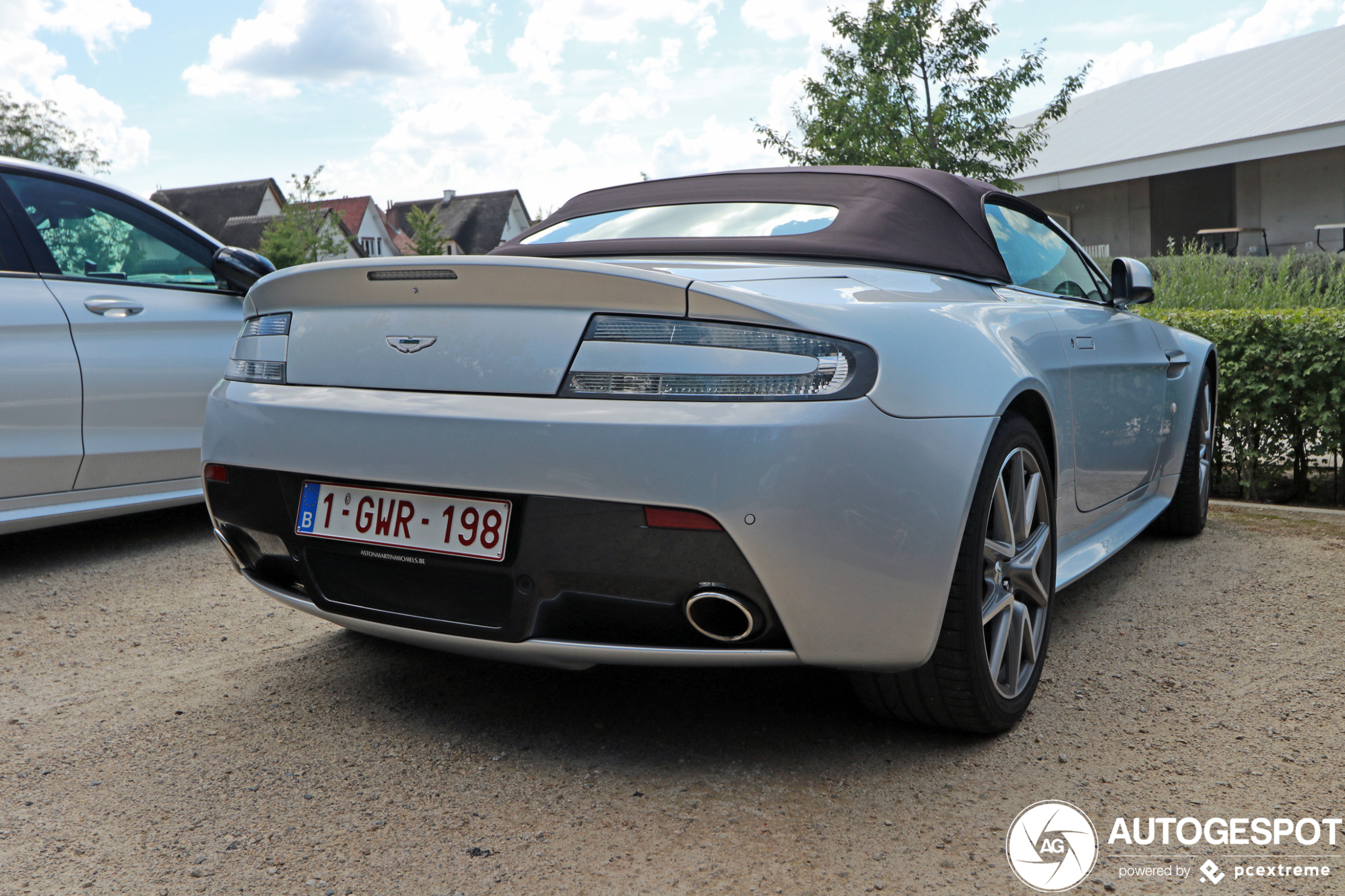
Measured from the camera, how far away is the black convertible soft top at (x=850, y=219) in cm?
279

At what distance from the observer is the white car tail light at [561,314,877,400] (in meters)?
1.98

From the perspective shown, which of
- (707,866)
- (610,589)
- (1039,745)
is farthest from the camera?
(1039,745)

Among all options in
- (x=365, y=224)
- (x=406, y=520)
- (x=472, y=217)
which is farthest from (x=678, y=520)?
(x=472, y=217)

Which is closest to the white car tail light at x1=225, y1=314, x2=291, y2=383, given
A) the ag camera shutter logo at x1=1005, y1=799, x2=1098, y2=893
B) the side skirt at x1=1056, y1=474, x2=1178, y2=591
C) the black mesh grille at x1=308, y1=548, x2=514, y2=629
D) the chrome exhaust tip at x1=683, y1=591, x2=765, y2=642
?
the black mesh grille at x1=308, y1=548, x2=514, y2=629

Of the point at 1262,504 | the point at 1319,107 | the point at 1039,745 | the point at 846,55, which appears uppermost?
the point at 846,55

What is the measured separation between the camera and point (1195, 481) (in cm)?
446

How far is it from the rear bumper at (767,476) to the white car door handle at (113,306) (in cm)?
244

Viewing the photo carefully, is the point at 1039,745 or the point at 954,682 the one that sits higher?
the point at 954,682

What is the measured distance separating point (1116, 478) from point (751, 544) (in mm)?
1928

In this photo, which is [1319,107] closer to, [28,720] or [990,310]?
[990,310]

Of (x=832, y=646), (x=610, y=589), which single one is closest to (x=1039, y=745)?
(x=832, y=646)

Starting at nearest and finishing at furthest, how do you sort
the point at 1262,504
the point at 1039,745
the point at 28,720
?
the point at 1039,745, the point at 28,720, the point at 1262,504

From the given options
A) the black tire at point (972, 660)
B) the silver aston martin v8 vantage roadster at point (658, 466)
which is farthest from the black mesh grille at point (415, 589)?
the black tire at point (972, 660)

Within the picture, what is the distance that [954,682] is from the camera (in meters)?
2.25
